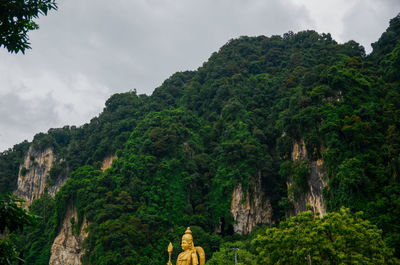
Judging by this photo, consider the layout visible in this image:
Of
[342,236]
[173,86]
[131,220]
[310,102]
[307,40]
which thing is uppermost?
[307,40]

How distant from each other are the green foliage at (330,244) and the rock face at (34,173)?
46.5 metres

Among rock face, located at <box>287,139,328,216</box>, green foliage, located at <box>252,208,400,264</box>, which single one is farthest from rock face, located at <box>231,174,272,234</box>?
green foliage, located at <box>252,208,400,264</box>

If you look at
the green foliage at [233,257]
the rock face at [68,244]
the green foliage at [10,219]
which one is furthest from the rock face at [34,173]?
A: the green foliage at [10,219]

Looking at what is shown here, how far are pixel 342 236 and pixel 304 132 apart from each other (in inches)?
714

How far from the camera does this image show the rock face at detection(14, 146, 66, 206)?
180 ft

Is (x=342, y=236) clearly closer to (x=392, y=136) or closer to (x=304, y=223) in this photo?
(x=304, y=223)

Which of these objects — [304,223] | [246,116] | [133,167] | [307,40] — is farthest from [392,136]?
[307,40]

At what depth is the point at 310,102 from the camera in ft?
106

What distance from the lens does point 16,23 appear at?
311 inches

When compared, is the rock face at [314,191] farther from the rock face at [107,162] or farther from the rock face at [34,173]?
the rock face at [34,173]

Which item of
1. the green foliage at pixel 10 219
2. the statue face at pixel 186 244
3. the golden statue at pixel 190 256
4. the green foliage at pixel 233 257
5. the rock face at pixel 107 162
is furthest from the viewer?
Result: the rock face at pixel 107 162

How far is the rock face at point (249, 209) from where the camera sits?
34344 mm

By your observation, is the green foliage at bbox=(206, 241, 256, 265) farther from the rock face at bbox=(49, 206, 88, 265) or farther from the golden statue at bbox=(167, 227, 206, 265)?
the rock face at bbox=(49, 206, 88, 265)

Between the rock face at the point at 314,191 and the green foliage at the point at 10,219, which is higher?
the rock face at the point at 314,191
